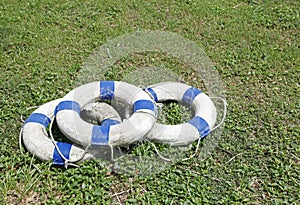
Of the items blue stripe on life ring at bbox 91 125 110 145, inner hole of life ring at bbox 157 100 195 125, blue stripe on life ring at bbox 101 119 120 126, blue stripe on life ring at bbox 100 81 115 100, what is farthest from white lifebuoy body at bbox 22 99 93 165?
inner hole of life ring at bbox 157 100 195 125

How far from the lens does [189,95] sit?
3.97m

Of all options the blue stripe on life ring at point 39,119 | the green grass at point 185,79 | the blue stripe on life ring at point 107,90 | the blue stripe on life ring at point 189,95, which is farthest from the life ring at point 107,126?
the blue stripe on life ring at point 189,95

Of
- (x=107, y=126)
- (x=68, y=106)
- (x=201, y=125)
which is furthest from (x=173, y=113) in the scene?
(x=68, y=106)

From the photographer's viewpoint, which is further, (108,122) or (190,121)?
(190,121)

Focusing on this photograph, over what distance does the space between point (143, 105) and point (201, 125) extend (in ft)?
1.62

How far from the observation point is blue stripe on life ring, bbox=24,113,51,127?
11.8 feet

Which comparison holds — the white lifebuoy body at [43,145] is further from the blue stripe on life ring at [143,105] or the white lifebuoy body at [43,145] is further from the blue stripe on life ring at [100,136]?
the blue stripe on life ring at [143,105]

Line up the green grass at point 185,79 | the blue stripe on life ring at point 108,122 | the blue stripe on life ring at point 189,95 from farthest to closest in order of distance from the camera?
the blue stripe on life ring at point 189,95 < the blue stripe on life ring at point 108,122 < the green grass at point 185,79

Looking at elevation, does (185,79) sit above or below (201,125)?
below

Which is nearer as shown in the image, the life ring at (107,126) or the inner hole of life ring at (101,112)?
the life ring at (107,126)

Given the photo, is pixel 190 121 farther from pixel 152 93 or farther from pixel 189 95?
pixel 152 93

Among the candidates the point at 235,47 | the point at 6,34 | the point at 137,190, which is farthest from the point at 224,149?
the point at 6,34

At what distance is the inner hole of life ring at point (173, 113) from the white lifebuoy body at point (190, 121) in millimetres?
44

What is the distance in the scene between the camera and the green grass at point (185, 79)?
3318mm
